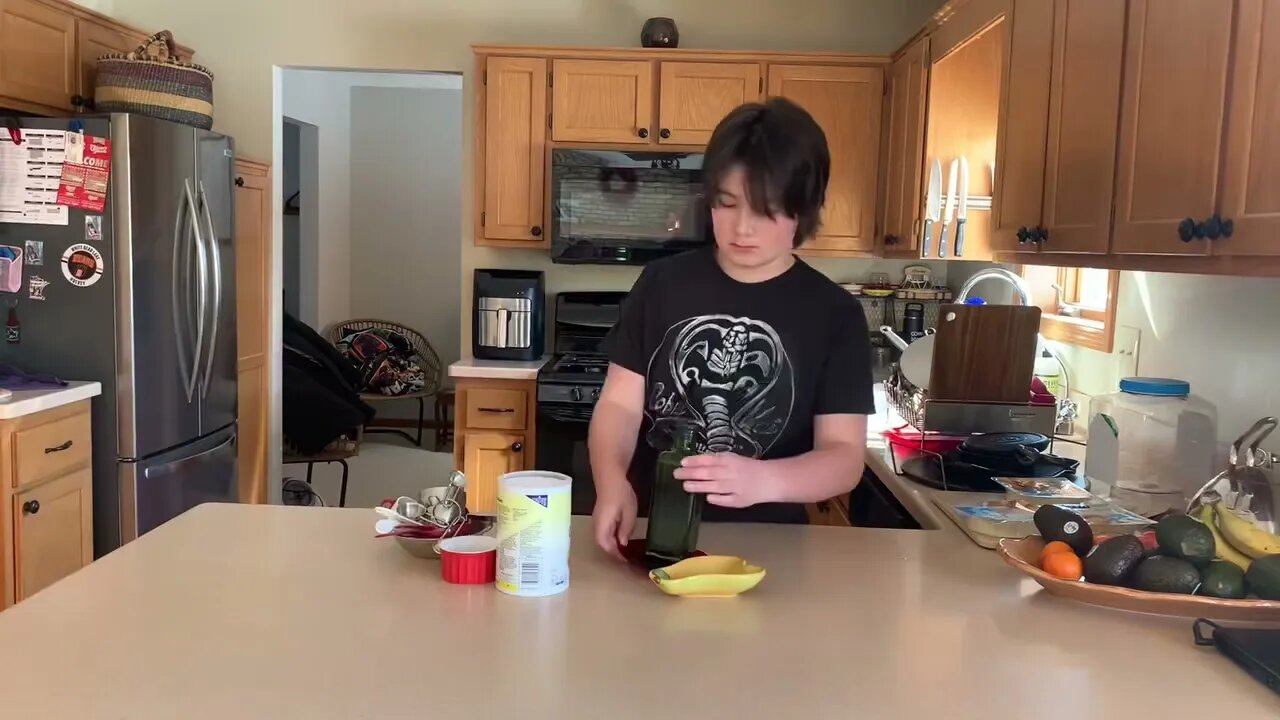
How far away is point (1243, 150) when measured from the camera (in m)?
1.28

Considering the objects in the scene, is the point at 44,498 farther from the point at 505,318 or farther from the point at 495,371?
the point at 505,318

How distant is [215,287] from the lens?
3.31 metres

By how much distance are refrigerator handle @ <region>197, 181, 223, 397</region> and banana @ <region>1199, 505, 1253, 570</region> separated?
2907 millimetres

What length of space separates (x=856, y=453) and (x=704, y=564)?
0.32 meters

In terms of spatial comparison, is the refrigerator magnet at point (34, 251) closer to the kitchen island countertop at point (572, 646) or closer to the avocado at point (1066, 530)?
the kitchen island countertop at point (572, 646)

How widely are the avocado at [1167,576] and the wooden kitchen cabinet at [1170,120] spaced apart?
1.48 feet

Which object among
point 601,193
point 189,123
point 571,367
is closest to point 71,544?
point 189,123

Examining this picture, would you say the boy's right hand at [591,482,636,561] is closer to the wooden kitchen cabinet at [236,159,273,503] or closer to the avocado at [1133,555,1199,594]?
the avocado at [1133,555,1199,594]

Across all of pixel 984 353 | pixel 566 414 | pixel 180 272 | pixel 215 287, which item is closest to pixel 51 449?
pixel 180 272

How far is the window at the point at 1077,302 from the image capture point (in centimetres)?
239

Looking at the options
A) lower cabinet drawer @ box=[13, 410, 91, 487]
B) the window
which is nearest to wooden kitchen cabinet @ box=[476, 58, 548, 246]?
lower cabinet drawer @ box=[13, 410, 91, 487]

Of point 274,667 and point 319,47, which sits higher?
point 319,47

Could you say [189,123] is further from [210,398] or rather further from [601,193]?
[601,193]

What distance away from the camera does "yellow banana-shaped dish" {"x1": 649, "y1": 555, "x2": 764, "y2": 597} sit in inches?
45.0
